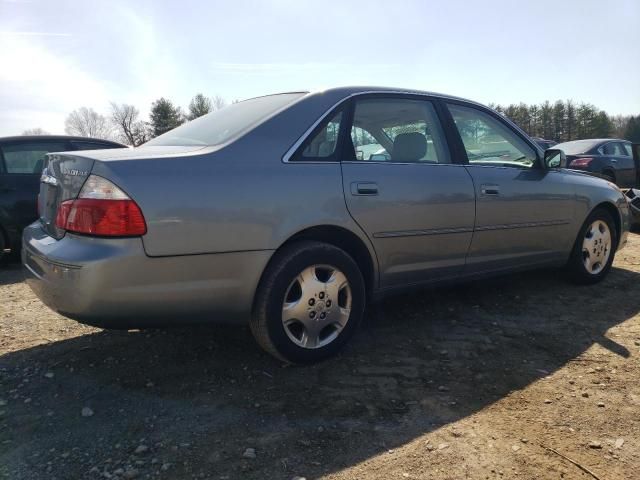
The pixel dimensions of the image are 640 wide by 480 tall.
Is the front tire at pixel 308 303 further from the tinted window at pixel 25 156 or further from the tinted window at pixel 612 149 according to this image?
the tinted window at pixel 612 149

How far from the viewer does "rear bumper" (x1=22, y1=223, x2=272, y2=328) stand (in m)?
2.26

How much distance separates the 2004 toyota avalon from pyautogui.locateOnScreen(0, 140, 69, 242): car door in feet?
10.6

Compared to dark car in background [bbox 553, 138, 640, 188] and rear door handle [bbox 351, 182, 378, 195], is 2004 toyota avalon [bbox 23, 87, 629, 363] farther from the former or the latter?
dark car in background [bbox 553, 138, 640, 188]

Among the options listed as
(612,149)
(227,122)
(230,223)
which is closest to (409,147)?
(227,122)

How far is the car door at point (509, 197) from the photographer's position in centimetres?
359

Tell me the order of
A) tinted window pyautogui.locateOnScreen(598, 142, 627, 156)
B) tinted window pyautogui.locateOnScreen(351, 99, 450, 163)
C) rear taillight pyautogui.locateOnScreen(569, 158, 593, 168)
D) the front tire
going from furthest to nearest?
tinted window pyautogui.locateOnScreen(598, 142, 627, 156) → rear taillight pyautogui.locateOnScreen(569, 158, 593, 168) → tinted window pyautogui.locateOnScreen(351, 99, 450, 163) → the front tire

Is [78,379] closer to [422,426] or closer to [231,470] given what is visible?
[231,470]

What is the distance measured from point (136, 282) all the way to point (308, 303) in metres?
0.92

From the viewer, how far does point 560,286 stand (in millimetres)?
4473

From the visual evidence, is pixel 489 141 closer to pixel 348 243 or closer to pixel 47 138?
pixel 348 243

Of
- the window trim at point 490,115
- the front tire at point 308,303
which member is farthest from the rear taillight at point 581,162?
the front tire at point 308,303

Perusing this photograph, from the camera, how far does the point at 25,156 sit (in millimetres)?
5887

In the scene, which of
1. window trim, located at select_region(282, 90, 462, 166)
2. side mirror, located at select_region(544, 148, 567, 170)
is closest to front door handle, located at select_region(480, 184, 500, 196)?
window trim, located at select_region(282, 90, 462, 166)

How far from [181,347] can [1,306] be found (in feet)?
6.51
